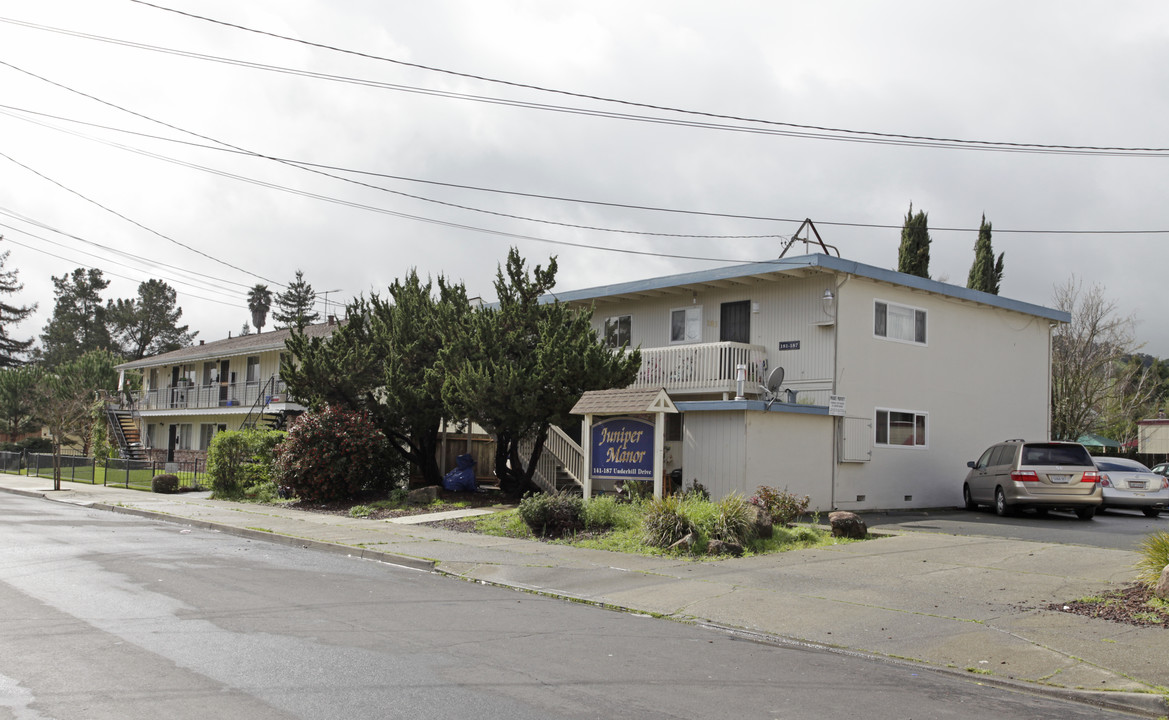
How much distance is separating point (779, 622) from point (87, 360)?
56.4 metres

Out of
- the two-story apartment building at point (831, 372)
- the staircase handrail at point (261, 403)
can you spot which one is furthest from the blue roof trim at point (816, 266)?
the staircase handrail at point (261, 403)

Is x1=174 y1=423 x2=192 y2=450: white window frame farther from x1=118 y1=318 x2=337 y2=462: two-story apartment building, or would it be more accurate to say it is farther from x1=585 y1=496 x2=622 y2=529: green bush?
x1=585 y1=496 x2=622 y2=529: green bush

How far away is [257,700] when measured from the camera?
6.28 meters

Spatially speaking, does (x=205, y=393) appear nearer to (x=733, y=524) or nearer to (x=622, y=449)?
(x=622, y=449)

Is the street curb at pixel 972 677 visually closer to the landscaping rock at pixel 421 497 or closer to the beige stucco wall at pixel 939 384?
the landscaping rock at pixel 421 497

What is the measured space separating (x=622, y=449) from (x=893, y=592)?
7.94 m

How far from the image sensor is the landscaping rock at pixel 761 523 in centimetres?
1516

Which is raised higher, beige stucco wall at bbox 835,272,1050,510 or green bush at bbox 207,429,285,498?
beige stucco wall at bbox 835,272,1050,510

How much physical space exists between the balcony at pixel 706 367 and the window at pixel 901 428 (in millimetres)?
3180

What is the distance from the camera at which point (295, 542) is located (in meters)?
16.9

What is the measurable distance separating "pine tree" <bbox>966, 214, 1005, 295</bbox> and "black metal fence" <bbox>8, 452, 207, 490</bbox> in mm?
30796

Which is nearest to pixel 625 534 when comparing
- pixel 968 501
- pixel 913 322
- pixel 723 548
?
pixel 723 548

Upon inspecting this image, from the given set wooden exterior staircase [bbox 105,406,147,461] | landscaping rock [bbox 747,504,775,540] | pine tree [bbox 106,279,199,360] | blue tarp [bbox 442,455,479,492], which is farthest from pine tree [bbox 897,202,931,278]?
pine tree [bbox 106,279,199,360]

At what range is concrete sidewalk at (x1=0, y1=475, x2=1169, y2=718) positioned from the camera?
8148mm
